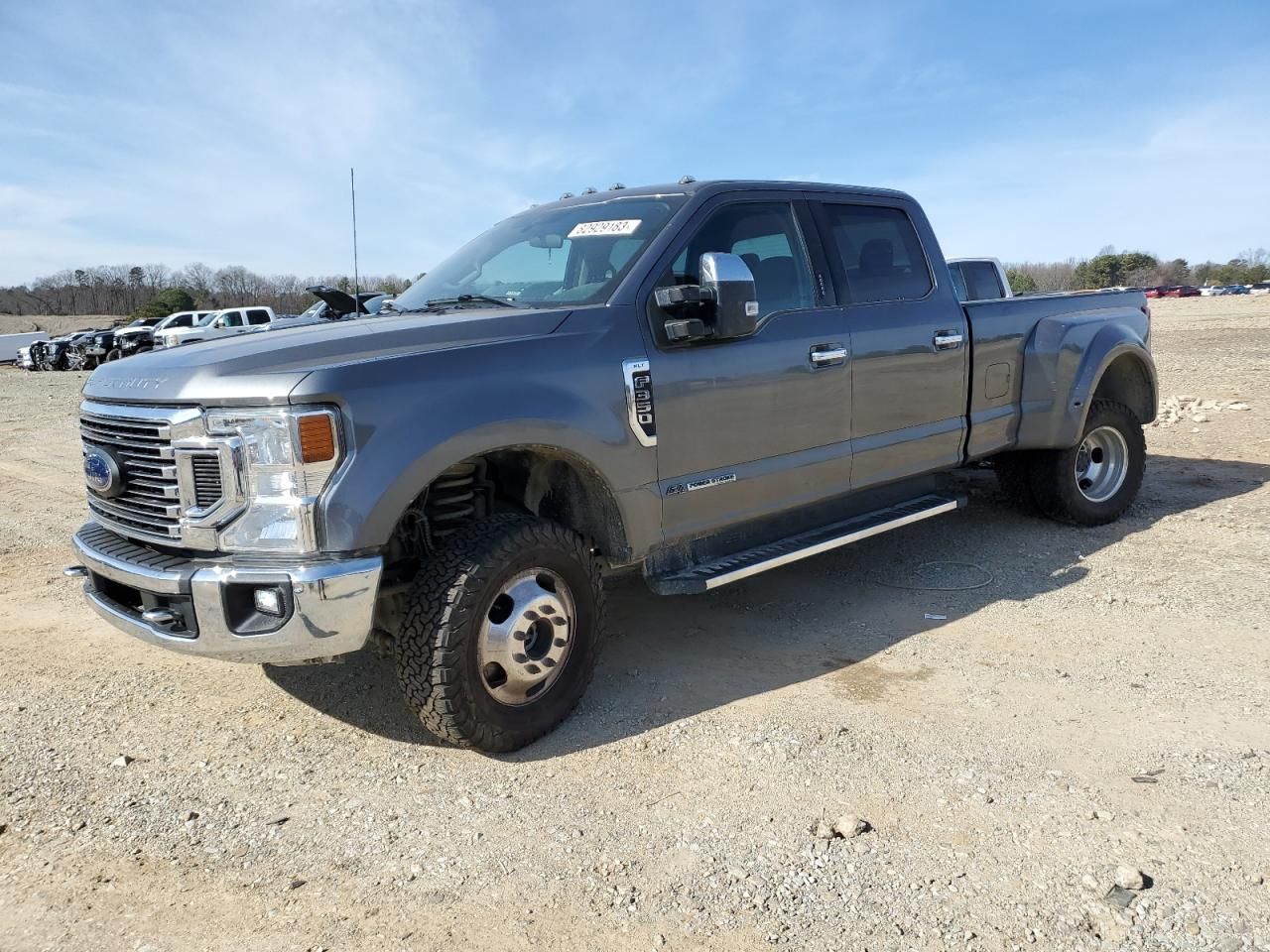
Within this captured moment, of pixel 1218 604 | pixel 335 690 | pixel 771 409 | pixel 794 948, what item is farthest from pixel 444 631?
pixel 1218 604

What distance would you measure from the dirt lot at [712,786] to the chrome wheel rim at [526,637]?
29cm

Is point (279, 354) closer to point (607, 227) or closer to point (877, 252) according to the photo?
point (607, 227)

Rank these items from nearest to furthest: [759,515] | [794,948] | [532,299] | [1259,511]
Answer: [794,948]
[532,299]
[759,515]
[1259,511]

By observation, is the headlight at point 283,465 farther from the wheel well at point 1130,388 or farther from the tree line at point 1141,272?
the tree line at point 1141,272

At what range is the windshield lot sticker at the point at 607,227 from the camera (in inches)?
162

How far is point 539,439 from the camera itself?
334 centimetres

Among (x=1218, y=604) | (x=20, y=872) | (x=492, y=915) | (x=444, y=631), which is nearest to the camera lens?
(x=492, y=915)

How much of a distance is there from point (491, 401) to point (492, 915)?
1606 mm

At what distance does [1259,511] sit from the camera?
6.47 m

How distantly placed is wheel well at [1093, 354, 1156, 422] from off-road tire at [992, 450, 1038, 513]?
0.81 m

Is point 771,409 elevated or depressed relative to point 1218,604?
elevated

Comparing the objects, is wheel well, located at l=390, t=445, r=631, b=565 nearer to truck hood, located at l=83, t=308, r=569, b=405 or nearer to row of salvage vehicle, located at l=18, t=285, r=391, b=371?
truck hood, located at l=83, t=308, r=569, b=405

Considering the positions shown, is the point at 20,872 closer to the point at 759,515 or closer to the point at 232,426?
the point at 232,426

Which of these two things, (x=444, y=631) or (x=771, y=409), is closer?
(x=444, y=631)
